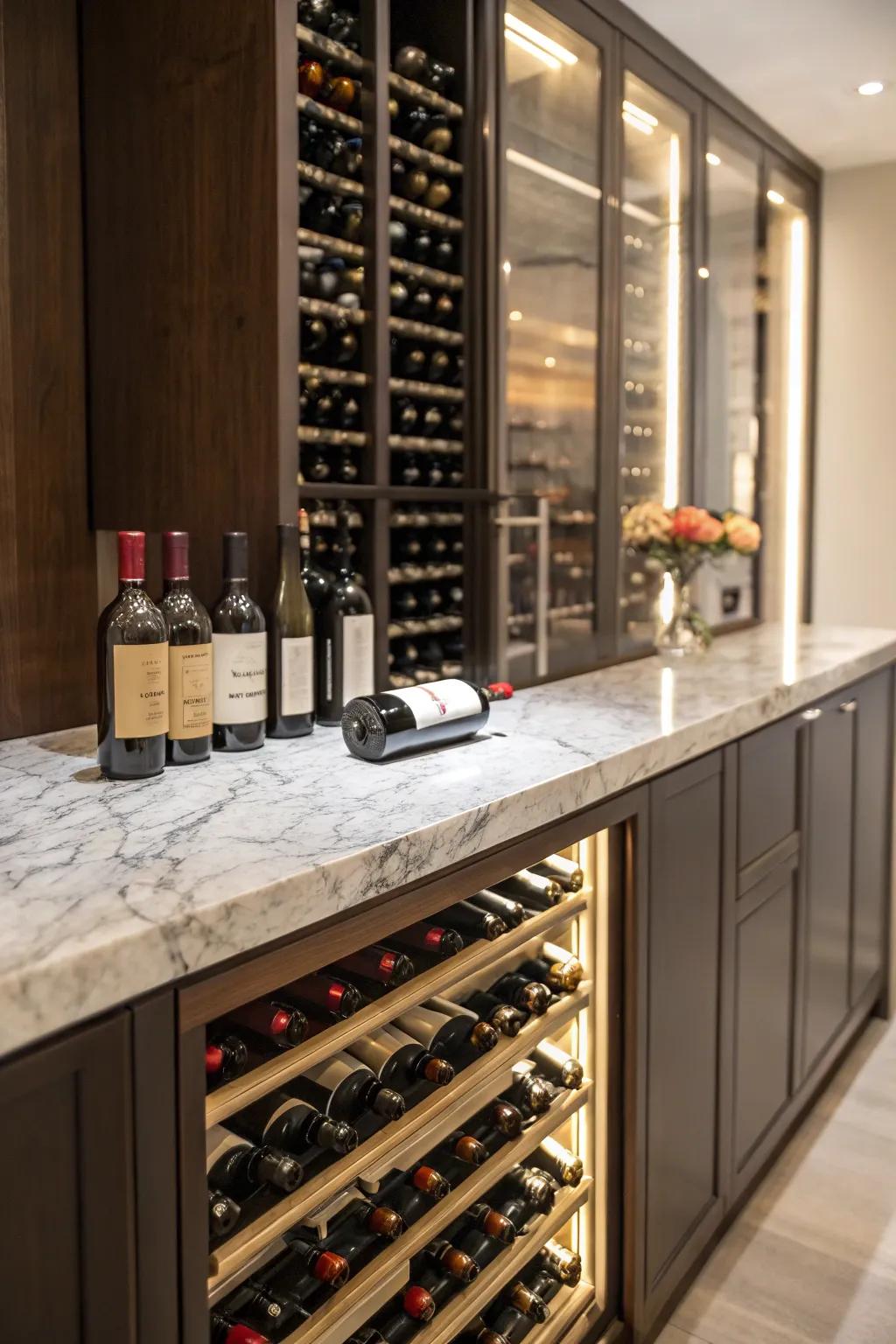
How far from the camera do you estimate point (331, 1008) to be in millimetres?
1249

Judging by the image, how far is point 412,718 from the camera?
1646mm

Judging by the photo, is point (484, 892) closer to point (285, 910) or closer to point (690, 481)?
point (285, 910)

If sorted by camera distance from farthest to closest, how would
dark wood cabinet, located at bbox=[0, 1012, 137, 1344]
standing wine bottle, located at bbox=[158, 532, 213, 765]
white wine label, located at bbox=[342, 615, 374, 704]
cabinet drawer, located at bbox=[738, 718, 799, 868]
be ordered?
cabinet drawer, located at bbox=[738, 718, 799, 868], white wine label, located at bbox=[342, 615, 374, 704], standing wine bottle, located at bbox=[158, 532, 213, 765], dark wood cabinet, located at bbox=[0, 1012, 137, 1344]

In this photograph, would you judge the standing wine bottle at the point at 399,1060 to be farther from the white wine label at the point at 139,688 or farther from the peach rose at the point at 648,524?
the peach rose at the point at 648,524

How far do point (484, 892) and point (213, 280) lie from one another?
1.08m

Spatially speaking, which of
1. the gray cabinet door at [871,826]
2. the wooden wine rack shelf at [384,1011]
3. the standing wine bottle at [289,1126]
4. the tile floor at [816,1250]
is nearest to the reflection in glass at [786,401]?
the gray cabinet door at [871,826]

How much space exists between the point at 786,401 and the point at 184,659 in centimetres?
298

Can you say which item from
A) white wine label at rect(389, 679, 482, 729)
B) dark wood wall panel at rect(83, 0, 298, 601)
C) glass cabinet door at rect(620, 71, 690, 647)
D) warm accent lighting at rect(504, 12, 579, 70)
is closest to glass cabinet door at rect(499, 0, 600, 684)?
warm accent lighting at rect(504, 12, 579, 70)

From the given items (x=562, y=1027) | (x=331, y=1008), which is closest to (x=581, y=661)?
(x=562, y=1027)

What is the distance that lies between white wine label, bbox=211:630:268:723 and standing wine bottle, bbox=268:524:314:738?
76 mm

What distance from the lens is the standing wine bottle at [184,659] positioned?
5.23ft

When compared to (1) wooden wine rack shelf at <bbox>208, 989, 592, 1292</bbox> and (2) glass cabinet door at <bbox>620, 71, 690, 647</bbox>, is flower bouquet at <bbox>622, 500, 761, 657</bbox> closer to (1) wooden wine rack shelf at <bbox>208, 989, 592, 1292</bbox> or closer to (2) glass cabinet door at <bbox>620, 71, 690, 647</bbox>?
(2) glass cabinet door at <bbox>620, 71, 690, 647</bbox>

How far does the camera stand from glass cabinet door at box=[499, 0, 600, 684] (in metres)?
2.44

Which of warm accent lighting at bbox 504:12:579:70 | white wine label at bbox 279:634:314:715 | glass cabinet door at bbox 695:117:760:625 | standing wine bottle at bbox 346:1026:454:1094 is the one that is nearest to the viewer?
standing wine bottle at bbox 346:1026:454:1094
